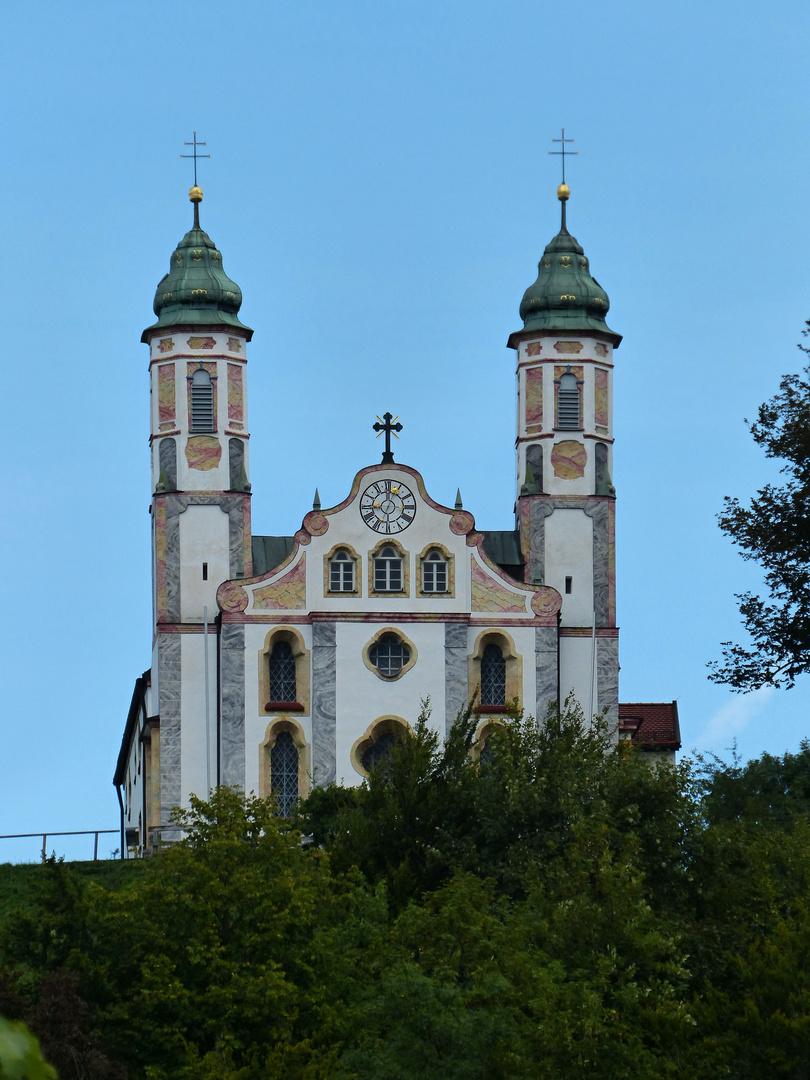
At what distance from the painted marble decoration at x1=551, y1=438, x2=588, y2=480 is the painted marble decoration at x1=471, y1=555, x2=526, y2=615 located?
4.54m

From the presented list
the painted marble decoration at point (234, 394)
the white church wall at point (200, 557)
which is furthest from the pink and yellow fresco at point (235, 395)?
the white church wall at point (200, 557)

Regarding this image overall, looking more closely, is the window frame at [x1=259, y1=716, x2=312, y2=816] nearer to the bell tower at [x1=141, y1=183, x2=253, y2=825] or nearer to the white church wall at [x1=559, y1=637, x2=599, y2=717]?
the bell tower at [x1=141, y1=183, x2=253, y2=825]

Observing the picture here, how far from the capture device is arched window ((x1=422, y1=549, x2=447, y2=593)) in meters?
77.2

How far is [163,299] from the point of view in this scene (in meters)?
80.6

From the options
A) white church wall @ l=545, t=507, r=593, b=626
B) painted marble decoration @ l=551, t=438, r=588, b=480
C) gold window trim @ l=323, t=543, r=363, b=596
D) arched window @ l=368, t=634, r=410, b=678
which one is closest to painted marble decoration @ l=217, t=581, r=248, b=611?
gold window trim @ l=323, t=543, r=363, b=596

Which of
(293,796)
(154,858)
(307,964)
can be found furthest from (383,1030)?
(293,796)

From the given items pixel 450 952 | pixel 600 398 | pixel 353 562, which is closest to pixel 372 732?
pixel 353 562

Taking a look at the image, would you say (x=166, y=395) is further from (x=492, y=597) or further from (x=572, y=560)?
(x=572, y=560)

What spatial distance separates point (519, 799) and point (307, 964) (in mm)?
12713

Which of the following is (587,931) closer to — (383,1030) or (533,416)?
(383,1030)

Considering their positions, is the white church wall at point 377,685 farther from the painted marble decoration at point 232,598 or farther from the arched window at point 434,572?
the painted marble decoration at point 232,598

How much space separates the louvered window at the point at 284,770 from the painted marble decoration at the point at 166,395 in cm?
1008

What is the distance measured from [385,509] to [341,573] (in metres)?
2.14

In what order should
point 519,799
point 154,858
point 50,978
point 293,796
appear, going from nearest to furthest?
point 50,978 → point 154,858 → point 519,799 → point 293,796
